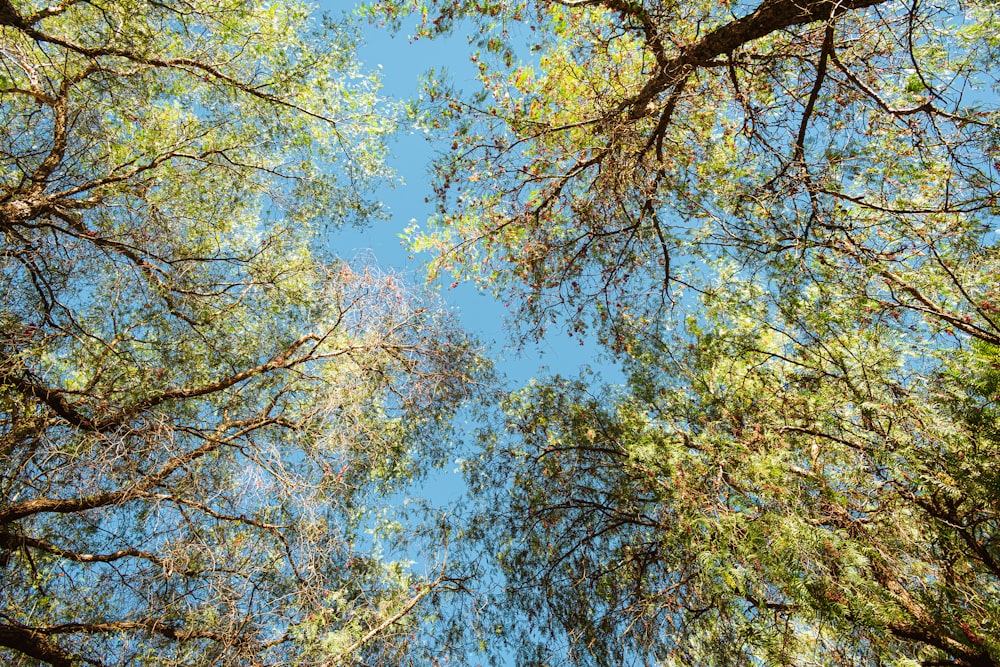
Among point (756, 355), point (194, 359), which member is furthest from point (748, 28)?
point (194, 359)

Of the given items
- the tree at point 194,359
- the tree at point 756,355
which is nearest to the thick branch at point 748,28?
the tree at point 756,355

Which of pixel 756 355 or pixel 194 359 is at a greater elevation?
pixel 194 359

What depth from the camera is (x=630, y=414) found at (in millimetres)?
5746

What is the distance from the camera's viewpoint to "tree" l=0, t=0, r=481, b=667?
14.4 ft

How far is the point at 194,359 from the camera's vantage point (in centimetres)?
622

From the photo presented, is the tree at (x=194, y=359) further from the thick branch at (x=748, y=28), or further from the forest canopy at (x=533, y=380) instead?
the thick branch at (x=748, y=28)

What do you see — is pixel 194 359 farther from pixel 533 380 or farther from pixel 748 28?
pixel 748 28

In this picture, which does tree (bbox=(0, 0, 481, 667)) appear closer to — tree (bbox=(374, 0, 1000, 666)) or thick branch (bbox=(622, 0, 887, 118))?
tree (bbox=(374, 0, 1000, 666))

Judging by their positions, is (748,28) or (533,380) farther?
(533,380)

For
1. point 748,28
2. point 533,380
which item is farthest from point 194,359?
point 748,28

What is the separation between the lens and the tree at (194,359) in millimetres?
4395

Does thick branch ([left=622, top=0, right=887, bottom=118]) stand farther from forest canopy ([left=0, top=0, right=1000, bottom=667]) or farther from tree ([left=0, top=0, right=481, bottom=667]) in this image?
tree ([left=0, top=0, right=481, bottom=667])

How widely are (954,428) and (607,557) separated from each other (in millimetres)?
3470

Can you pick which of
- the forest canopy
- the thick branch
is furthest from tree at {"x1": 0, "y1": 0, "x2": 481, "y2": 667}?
the thick branch
